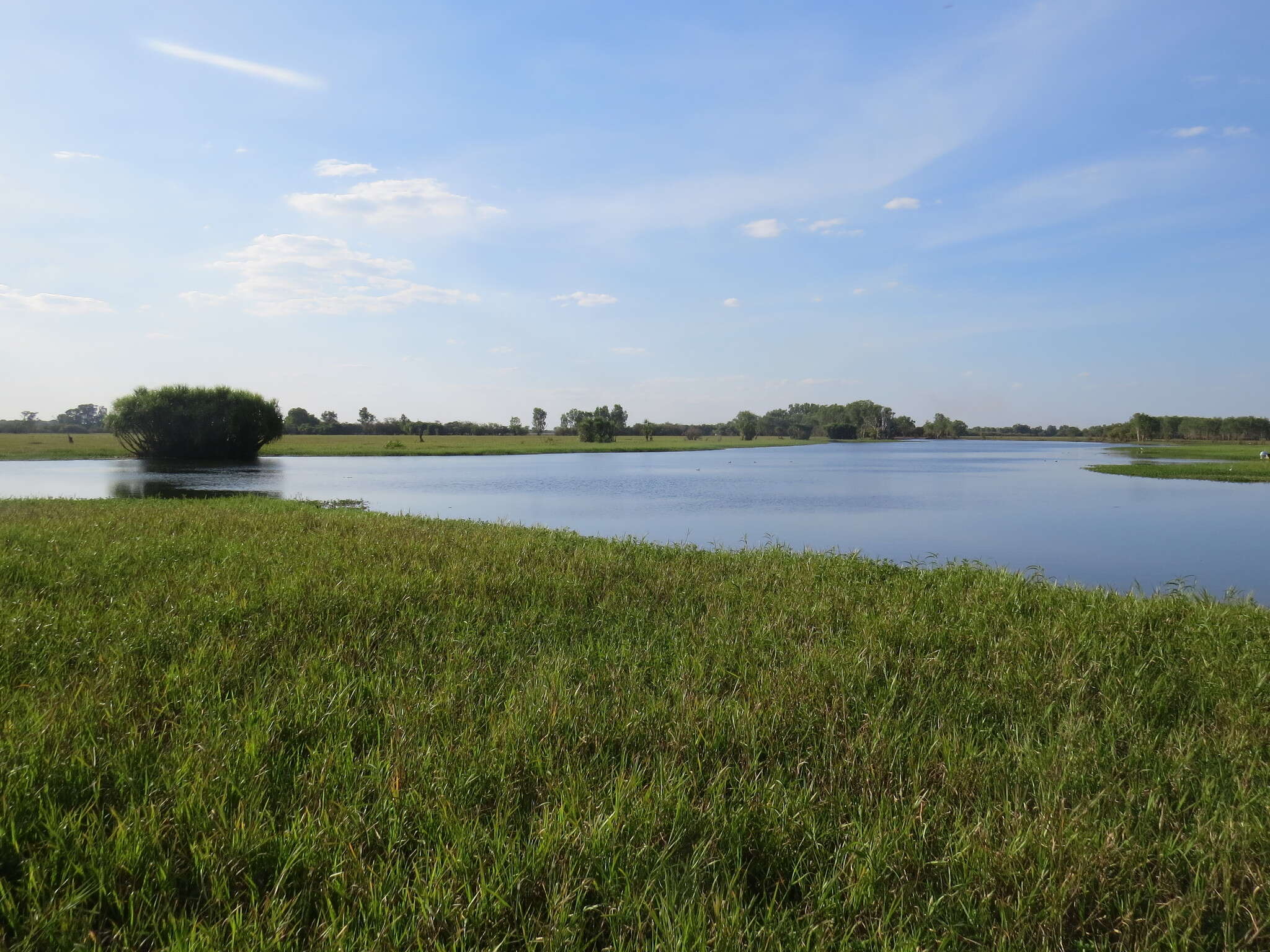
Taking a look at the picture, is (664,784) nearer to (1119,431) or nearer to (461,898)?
(461,898)

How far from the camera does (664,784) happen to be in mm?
3188

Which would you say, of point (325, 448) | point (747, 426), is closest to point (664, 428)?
point (747, 426)

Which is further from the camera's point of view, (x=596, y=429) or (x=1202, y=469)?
(x=596, y=429)

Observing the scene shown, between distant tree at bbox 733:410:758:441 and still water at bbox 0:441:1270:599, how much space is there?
135 metres

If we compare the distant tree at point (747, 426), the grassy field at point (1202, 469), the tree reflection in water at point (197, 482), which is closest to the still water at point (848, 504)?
the tree reflection in water at point (197, 482)

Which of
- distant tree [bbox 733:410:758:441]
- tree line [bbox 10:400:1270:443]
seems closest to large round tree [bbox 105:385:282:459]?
tree line [bbox 10:400:1270:443]

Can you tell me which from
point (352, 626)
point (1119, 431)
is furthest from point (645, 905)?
point (1119, 431)

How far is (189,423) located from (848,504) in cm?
5599

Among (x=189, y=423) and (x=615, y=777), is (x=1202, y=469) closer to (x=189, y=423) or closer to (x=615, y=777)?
(x=615, y=777)

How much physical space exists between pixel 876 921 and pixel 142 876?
105 inches

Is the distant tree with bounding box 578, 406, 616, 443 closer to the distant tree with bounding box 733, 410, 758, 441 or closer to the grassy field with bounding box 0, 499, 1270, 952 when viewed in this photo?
the distant tree with bounding box 733, 410, 758, 441

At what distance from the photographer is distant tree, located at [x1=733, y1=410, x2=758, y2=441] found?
186750 millimetres

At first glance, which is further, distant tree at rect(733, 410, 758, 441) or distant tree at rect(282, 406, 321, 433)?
distant tree at rect(733, 410, 758, 441)

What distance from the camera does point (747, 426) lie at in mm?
187750
